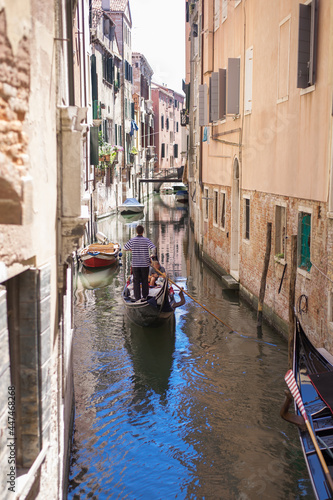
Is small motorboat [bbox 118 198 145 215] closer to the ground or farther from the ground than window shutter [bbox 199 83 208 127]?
closer to the ground

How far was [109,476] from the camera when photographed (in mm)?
5113

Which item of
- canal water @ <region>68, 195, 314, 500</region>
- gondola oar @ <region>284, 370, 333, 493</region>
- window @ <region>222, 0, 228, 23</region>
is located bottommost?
canal water @ <region>68, 195, 314, 500</region>

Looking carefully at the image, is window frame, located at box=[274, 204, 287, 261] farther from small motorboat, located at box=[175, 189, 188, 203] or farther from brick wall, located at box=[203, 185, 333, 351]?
small motorboat, located at box=[175, 189, 188, 203]

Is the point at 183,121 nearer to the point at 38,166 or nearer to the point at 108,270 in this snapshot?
the point at 108,270

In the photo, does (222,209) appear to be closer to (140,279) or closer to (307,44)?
(140,279)

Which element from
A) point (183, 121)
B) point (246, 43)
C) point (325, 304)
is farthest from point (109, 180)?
point (325, 304)

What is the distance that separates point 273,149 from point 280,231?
127 cm

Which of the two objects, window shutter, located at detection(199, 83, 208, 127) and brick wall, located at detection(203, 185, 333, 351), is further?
window shutter, located at detection(199, 83, 208, 127)

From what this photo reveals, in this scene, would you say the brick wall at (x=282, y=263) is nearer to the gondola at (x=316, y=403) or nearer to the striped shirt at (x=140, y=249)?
the gondola at (x=316, y=403)

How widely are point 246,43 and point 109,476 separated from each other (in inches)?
336

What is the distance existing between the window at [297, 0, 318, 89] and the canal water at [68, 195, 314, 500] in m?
3.63

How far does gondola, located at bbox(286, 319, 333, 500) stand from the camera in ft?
14.0

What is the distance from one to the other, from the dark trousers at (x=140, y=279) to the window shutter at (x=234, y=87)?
14.0ft

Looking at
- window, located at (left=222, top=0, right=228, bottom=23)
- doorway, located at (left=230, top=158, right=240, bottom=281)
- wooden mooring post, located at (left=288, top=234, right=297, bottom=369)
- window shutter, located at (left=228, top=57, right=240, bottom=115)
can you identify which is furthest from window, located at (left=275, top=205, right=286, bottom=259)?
window, located at (left=222, top=0, right=228, bottom=23)
